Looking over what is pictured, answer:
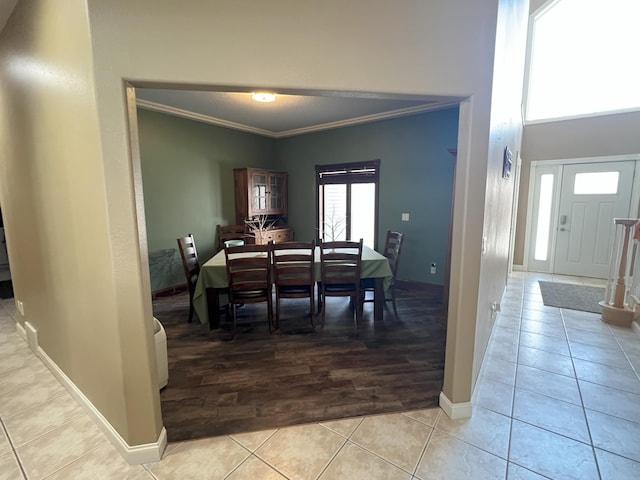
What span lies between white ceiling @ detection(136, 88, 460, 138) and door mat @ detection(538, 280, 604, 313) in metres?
3.08

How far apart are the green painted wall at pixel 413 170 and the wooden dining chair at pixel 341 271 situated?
181 centimetres

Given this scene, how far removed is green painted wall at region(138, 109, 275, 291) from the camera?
4227mm

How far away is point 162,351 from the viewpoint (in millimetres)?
2240

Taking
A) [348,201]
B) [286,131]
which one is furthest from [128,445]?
[286,131]

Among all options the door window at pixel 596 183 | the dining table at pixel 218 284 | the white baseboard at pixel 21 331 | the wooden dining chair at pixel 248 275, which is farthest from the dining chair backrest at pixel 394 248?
the white baseboard at pixel 21 331

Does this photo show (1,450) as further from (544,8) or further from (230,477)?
(544,8)

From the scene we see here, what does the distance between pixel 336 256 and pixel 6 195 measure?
3.06m

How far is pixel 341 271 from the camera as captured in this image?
324cm

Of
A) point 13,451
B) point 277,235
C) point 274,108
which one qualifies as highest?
point 274,108

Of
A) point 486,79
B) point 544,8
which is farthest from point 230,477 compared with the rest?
point 544,8

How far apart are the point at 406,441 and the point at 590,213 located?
5.55 meters

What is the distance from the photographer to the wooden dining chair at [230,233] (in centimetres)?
501

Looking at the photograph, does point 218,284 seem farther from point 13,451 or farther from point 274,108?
point 274,108

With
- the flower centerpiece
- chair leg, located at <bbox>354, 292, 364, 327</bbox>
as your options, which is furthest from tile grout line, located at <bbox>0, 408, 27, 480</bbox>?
the flower centerpiece
